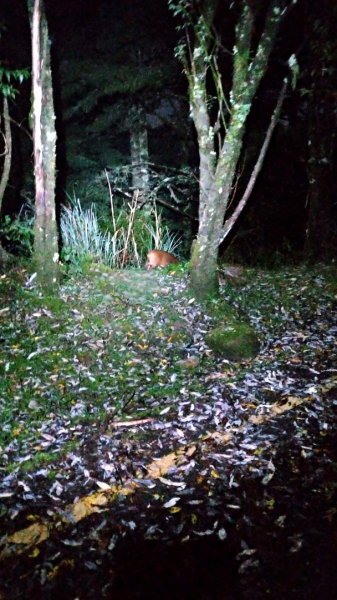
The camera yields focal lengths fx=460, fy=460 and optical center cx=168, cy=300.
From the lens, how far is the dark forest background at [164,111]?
7.83 metres

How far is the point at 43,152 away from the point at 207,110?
2.01 metres

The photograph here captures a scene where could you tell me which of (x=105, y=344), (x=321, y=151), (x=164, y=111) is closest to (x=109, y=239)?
(x=105, y=344)

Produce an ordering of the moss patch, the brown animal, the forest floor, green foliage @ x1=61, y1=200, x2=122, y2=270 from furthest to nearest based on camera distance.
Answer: the brown animal
green foliage @ x1=61, y1=200, x2=122, y2=270
the moss patch
the forest floor

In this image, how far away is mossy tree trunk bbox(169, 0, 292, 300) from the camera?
17.6 feet

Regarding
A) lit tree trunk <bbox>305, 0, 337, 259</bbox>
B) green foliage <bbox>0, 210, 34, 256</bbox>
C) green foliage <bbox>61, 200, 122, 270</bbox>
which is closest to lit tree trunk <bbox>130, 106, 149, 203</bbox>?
green foliage <bbox>61, 200, 122, 270</bbox>

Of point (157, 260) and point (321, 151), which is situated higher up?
point (321, 151)

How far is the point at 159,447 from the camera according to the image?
348cm

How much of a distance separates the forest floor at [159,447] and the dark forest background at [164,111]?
335 cm

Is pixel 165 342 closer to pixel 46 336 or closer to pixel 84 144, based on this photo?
pixel 46 336

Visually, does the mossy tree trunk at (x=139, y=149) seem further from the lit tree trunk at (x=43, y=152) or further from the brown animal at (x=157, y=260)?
the lit tree trunk at (x=43, y=152)

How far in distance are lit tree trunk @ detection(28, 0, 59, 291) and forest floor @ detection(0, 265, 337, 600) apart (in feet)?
1.06

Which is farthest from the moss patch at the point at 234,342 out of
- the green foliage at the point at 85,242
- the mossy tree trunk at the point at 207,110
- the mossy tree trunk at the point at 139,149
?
the mossy tree trunk at the point at 139,149

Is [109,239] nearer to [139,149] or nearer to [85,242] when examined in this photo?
[85,242]

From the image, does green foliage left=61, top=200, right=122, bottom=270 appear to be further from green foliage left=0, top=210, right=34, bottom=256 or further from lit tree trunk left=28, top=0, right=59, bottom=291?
lit tree trunk left=28, top=0, right=59, bottom=291
